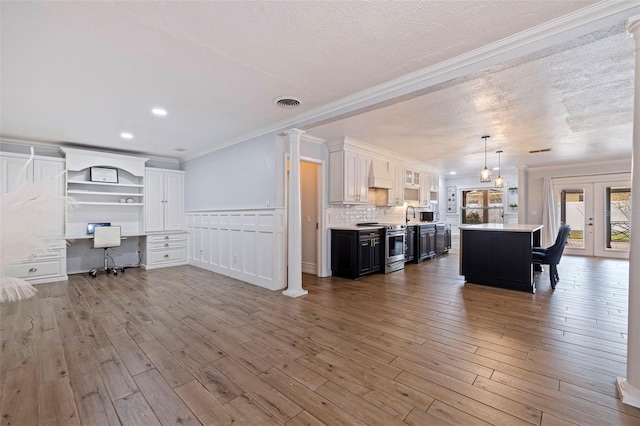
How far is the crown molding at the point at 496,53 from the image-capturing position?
195 centimetres

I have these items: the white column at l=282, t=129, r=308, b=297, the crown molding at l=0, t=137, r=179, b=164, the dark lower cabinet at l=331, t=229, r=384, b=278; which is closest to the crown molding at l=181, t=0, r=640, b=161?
the white column at l=282, t=129, r=308, b=297

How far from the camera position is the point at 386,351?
256 cm

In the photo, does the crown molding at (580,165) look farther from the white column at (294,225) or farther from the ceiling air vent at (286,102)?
the ceiling air vent at (286,102)

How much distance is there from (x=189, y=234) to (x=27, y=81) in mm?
4302

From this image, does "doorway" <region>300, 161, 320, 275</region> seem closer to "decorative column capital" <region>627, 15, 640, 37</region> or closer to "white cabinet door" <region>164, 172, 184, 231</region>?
"white cabinet door" <region>164, 172, 184, 231</region>

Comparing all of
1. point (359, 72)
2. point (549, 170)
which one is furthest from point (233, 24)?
point (549, 170)

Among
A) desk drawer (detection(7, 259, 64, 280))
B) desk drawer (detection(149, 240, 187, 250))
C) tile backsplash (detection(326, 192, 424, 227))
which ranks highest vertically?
tile backsplash (detection(326, 192, 424, 227))

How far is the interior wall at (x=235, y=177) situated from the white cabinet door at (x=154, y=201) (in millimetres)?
546

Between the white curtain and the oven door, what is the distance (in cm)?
A: 506

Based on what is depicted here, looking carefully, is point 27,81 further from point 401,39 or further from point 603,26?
point 603,26

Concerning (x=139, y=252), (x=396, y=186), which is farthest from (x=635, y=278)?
(x=139, y=252)

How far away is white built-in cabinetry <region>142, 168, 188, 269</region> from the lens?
Result: 20.8ft

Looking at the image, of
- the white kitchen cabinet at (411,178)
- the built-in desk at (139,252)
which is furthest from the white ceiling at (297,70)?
the white kitchen cabinet at (411,178)

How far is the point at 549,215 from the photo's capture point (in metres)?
8.23
